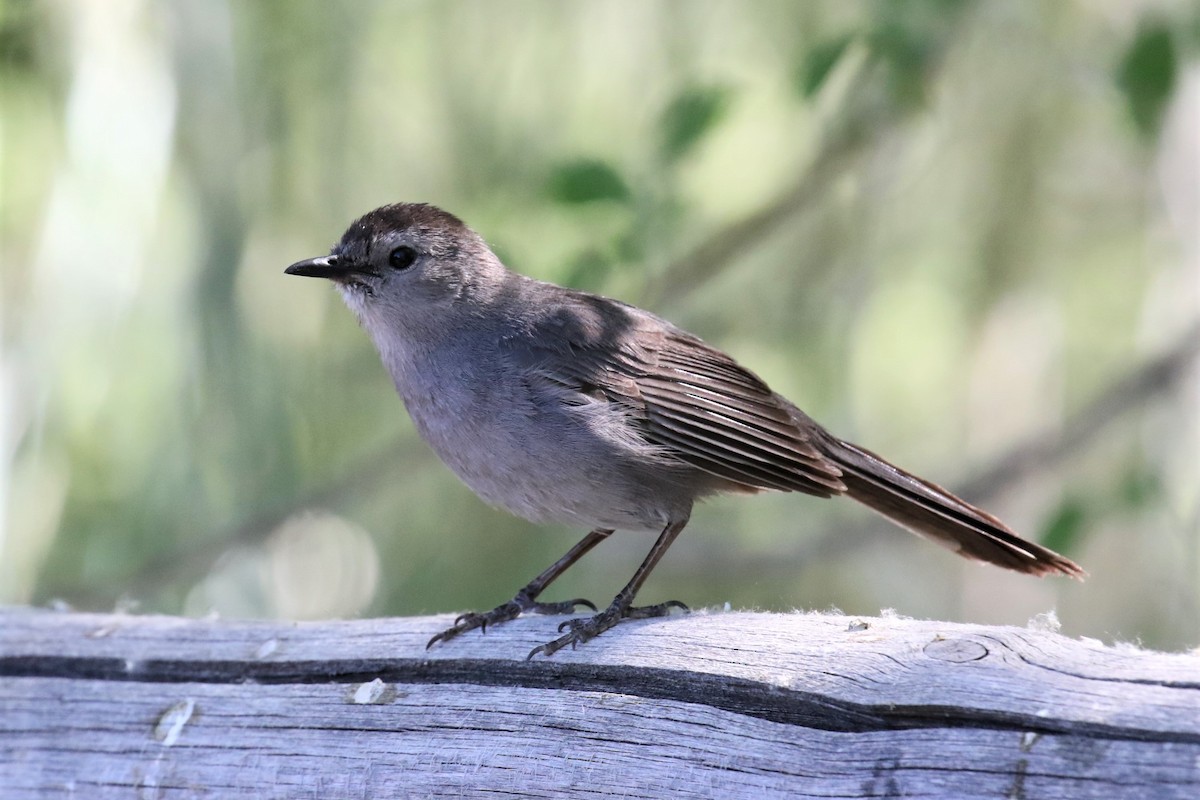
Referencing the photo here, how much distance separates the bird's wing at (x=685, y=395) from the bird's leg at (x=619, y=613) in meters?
0.27

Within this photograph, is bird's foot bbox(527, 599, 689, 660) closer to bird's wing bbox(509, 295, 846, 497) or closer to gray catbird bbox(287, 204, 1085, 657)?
gray catbird bbox(287, 204, 1085, 657)

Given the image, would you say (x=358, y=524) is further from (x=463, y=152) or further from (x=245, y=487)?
(x=463, y=152)

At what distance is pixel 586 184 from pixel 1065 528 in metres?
1.84

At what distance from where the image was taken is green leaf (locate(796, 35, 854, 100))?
3.52 meters

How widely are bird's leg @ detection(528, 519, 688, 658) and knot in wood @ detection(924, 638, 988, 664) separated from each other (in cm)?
81

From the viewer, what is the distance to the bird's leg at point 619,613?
2693 millimetres

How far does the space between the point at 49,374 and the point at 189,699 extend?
2033 millimetres

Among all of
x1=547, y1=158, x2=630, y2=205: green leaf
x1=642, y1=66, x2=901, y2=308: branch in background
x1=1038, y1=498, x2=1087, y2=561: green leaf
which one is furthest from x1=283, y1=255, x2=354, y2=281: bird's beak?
x1=1038, y1=498, x2=1087, y2=561: green leaf

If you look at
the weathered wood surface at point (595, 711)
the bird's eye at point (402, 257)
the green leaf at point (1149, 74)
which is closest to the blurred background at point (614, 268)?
the green leaf at point (1149, 74)

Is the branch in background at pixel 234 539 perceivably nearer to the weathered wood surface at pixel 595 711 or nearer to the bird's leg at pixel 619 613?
the weathered wood surface at pixel 595 711

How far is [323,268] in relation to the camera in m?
3.68

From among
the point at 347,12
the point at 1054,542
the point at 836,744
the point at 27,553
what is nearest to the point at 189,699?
the point at 836,744

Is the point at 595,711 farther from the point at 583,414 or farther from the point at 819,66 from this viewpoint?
the point at 819,66

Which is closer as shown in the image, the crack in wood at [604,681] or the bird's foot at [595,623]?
the crack in wood at [604,681]
